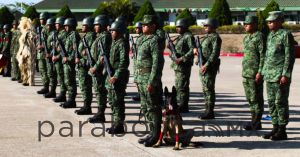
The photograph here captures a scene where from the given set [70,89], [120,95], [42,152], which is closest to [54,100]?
[70,89]

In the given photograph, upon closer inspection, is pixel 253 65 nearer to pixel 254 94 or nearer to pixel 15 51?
pixel 254 94

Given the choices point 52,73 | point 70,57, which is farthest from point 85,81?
point 52,73

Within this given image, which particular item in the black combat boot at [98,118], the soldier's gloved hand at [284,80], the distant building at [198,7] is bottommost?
the distant building at [198,7]

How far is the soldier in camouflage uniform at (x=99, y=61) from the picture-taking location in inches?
426

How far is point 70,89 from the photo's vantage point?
44.0 ft

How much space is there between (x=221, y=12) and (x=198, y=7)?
22.9 m

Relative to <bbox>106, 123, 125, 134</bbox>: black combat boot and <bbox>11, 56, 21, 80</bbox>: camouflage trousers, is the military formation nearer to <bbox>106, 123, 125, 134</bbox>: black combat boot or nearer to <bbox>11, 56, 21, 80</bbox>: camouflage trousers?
<bbox>106, 123, 125, 134</bbox>: black combat boot

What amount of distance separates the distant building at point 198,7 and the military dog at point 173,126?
5414 cm

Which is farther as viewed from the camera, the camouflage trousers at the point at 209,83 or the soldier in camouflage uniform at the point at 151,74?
the camouflage trousers at the point at 209,83

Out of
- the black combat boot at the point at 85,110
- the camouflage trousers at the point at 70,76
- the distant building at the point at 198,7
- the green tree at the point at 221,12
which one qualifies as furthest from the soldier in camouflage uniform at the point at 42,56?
the distant building at the point at 198,7

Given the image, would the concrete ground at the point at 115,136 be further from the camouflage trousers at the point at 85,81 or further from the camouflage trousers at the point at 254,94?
the camouflage trousers at the point at 85,81

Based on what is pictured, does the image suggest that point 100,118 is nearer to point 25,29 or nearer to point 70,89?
point 70,89

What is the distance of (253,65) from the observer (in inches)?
412

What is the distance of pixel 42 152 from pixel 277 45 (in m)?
4.08
